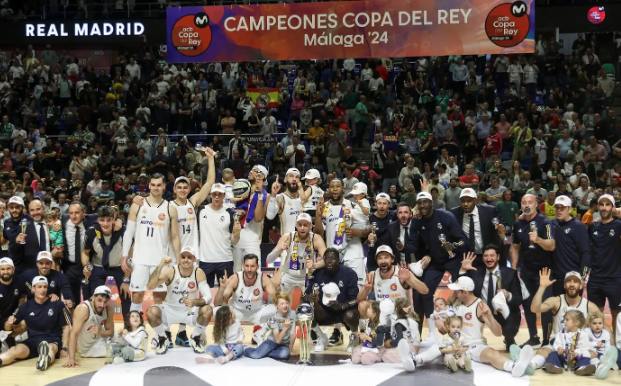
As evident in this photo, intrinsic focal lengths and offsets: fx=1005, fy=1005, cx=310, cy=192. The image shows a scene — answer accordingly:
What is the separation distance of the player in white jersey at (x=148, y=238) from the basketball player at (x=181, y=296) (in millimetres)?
162

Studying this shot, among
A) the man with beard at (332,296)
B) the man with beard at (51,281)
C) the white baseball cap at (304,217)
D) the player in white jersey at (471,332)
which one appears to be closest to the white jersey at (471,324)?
the player in white jersey at (471,332)

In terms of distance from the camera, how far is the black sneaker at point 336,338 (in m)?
14.2

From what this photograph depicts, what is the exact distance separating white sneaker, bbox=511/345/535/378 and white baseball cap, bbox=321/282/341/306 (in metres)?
2.66

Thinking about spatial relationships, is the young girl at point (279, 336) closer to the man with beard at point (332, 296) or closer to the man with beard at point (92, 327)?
the man with beard at point (332, 296)

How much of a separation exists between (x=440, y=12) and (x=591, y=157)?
504 cm

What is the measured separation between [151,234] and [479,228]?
14.9 feet

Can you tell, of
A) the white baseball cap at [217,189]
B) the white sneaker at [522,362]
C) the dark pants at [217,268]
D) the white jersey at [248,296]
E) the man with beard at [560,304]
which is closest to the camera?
the white sneaker at [522,362]

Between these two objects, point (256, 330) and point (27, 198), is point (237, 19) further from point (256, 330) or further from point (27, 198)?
point (256, 330)

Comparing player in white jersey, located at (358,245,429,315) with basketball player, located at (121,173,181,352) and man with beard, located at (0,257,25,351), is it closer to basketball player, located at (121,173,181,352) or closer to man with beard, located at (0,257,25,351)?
basketball player, located at (121,173,181,352)

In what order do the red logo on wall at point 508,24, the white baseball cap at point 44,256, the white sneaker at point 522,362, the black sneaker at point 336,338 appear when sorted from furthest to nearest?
the red logo on wall at point 508,24 < the black sneaker at point 336,338 < the white baseball cap at point 44,256 < the white sneaker at point 522,362

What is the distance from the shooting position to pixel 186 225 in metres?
14.4

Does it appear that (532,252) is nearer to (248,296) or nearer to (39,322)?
(248,296)

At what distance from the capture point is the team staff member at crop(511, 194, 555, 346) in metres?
13.4

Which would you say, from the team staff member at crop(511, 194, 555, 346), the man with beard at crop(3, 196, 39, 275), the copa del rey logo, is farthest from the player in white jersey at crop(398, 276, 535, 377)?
the copa del rey logo
